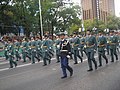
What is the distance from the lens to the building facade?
113 meters

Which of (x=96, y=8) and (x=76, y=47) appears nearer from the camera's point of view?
(x=76, y=47)

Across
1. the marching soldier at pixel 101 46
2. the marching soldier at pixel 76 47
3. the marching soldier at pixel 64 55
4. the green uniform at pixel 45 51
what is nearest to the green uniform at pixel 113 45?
the marching soldier at pixel 76 47

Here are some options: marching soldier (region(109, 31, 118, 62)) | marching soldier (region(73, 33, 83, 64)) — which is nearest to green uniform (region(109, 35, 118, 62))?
marching soldier (region(109, 31, 118, 62))

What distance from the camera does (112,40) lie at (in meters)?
18.5

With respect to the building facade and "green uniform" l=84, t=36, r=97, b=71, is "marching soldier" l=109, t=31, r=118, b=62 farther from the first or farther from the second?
the building facade

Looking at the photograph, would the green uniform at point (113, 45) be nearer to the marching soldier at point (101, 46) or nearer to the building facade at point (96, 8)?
the marching soldier at point (101, 46)

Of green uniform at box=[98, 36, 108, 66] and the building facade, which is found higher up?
the building facade

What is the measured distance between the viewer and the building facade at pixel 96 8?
113000mm

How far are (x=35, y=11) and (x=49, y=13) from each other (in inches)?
150

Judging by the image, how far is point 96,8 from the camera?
11300 centimetres

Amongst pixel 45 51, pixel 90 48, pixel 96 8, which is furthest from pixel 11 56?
pixel 96 8

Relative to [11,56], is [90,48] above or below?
above

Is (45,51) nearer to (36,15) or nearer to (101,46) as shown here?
(101,46)

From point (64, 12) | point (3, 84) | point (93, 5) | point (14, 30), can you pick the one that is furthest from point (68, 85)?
point (93, 5)
